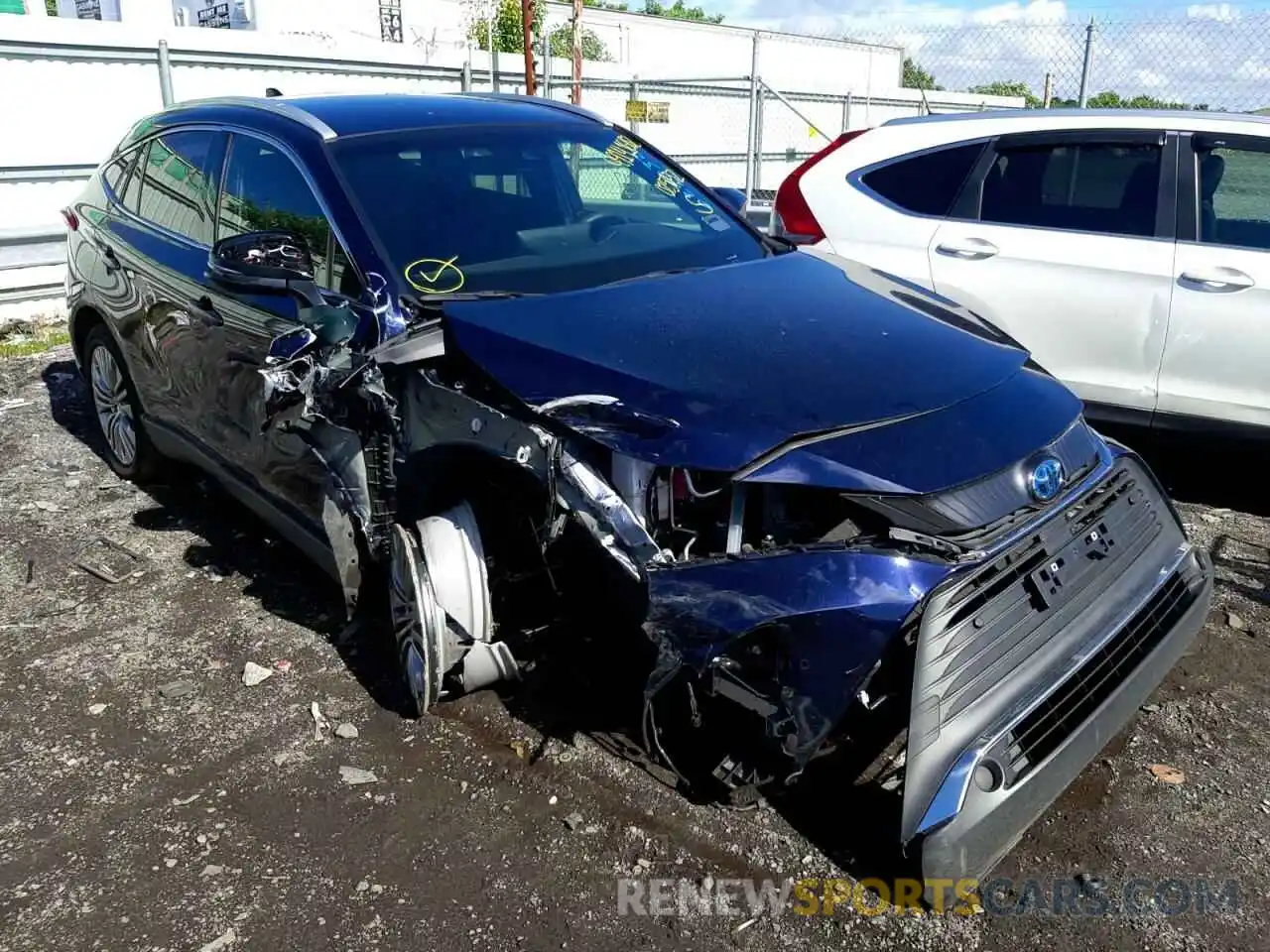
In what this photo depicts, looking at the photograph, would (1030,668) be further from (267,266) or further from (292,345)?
(267,266)

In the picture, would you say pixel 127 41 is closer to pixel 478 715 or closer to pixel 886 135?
pixel 886 135

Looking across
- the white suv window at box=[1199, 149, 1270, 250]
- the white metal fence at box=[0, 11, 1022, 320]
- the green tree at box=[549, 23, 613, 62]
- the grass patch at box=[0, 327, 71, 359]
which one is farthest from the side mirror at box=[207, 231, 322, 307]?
the green tree at box=[549, 23, 613, 62]

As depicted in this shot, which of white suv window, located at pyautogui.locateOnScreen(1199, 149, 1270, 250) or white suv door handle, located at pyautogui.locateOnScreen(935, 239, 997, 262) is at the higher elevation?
white suv window, located at pyautogui.locateOnScreen(1199, 149, 1270, 250)

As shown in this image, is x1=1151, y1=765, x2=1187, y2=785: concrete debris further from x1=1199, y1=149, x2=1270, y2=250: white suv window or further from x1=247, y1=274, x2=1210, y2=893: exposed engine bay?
x1=1199, y1=149, x2=1270, y2=250: white suv window

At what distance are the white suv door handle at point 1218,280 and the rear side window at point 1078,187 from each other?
12.1 inches

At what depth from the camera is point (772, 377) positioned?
2832mm

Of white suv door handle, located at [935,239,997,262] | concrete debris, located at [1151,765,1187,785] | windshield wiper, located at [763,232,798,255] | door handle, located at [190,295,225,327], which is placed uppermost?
windshield wiper, located at [763,232,798,255]

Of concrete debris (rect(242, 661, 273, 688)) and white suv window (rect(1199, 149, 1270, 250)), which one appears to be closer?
concrete debris (rect(242, 661, 273, 688))

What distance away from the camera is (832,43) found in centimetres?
3981

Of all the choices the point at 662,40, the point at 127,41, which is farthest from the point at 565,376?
the point at 662,40

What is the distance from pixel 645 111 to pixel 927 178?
8081mm

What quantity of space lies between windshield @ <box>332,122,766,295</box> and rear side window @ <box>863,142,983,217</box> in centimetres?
158

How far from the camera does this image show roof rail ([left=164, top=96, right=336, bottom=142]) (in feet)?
12.6

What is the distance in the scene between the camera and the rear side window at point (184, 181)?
4.39 m
